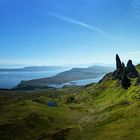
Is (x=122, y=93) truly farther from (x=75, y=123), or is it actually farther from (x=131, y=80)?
(x=75, y=123)

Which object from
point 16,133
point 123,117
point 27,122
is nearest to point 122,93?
point 123,117

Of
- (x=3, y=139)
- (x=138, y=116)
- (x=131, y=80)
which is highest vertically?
(x=131, y=80)

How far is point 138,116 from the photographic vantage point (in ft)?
344

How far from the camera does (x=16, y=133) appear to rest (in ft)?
373

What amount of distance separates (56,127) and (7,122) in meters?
25.5

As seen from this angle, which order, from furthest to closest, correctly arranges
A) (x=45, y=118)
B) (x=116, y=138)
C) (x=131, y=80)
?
(x=131, y=80)
(x=45, y=118)
(x=116, y=138)

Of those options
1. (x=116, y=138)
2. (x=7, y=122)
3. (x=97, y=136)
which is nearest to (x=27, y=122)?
(x=7, y=122)

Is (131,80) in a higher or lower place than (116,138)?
higher

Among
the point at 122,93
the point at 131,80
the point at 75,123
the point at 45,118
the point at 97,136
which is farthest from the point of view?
the point at 131,80

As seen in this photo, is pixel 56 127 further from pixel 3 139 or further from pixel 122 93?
pixel 122 93

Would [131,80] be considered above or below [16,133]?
above

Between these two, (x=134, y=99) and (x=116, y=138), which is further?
(x=134, y=99)

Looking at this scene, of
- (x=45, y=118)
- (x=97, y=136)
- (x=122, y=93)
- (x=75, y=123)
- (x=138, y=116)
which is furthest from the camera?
(x=122, y=93)

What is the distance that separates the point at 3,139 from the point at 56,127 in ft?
86.8
